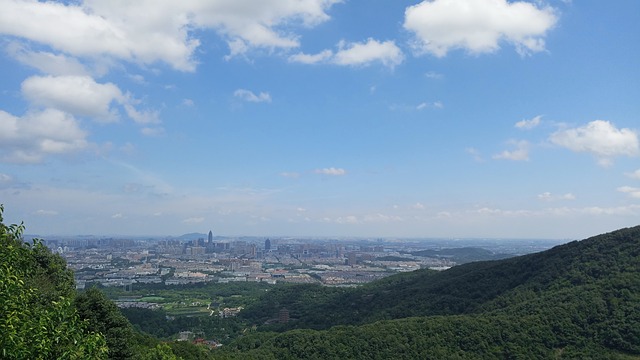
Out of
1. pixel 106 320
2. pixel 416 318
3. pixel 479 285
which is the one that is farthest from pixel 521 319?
pixel 106 320

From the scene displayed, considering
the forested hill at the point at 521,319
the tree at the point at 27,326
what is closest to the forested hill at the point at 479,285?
the forested hill at the point at 521,319

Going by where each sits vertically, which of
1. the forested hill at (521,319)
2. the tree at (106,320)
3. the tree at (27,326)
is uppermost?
the tree at (27,326)

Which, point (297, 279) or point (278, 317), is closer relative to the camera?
point (278, 317)

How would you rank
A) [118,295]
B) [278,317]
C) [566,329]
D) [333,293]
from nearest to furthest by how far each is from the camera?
[566,329], [278,317], [333,293], [118,295]

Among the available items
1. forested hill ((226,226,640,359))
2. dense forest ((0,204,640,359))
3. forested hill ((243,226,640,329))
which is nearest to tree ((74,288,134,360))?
dense forest ((0,204,640,359))

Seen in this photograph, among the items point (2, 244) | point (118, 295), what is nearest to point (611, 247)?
point (2, 244)

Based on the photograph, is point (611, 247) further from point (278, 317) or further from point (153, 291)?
point (153, 291)

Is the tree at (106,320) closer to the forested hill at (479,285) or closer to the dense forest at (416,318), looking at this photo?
the dense forest at (416,318)
